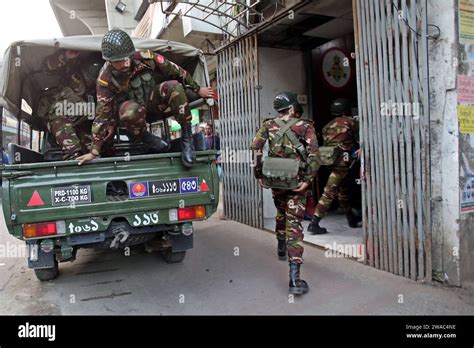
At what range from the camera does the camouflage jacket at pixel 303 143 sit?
3504mm

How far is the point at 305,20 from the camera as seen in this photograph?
5316 mm

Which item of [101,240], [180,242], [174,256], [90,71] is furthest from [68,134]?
[174,256]

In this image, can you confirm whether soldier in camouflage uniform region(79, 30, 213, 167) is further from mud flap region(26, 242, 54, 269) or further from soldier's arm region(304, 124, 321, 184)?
soldier's arm region(304, 124, 321, 184)

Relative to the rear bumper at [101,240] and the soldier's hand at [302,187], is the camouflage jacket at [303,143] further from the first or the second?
the rear bumper at [101,240]

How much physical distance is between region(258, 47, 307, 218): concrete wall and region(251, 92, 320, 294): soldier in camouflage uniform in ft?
8.34

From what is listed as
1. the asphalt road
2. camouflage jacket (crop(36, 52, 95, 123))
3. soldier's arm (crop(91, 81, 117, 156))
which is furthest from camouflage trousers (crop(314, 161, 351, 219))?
camouflage jacket (crop(36, 52, 95, 123))

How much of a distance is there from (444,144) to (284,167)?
140 cm

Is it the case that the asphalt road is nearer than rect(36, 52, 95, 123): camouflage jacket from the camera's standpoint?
Yes

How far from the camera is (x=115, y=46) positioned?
3.44m

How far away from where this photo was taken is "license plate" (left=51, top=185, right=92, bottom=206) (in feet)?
11.0

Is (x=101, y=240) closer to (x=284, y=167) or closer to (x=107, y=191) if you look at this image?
(x=107, y=191)

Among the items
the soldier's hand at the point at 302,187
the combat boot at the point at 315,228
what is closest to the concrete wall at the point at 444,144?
the soldier's hand at the point at 302,187
